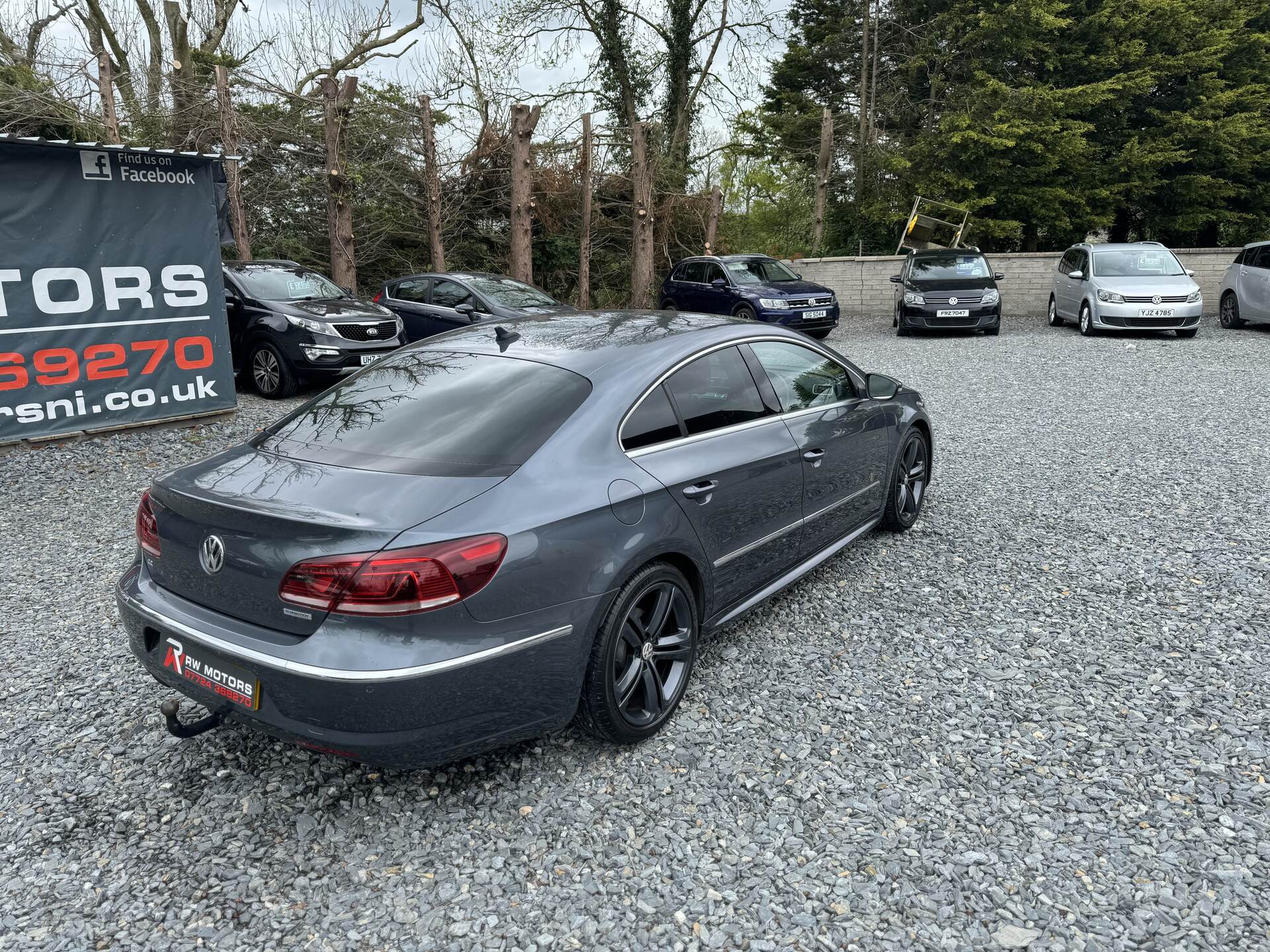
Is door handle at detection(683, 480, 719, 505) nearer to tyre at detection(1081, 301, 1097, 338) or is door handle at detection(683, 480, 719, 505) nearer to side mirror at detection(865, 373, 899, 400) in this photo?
side mirror at detection(865, 373, 899, 400)

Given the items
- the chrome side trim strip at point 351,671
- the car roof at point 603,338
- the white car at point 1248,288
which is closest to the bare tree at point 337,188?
the car roof at point 603,338

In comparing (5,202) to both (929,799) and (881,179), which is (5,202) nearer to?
(929,799)

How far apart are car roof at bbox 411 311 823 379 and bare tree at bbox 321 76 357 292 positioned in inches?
471

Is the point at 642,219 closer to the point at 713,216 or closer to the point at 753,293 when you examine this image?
the point at 713,216

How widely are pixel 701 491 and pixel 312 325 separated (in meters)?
8.41

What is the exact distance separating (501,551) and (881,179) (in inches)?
1042

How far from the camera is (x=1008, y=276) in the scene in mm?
22469

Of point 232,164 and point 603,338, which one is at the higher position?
point 232,164

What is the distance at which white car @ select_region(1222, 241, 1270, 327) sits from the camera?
1617 cm

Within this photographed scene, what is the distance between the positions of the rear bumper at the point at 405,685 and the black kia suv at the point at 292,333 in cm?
782

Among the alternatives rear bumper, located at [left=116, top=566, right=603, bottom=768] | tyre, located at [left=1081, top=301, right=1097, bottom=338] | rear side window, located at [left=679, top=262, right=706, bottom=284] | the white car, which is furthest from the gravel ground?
the white car

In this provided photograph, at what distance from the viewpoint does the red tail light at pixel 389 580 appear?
2520mm

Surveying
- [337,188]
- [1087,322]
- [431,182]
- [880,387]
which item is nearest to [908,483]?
[880,387]

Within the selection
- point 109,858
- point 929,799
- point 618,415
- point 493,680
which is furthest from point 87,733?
point 929,799
